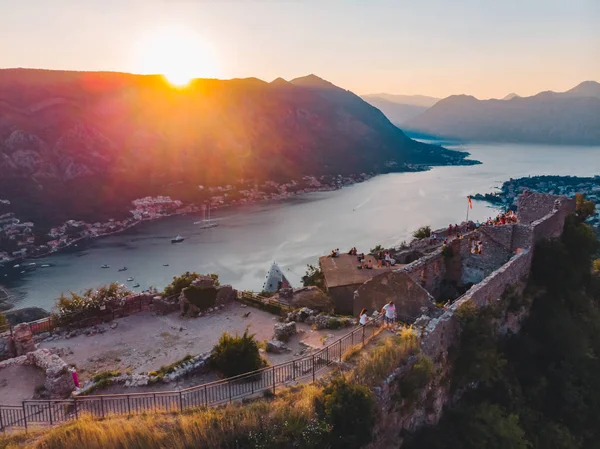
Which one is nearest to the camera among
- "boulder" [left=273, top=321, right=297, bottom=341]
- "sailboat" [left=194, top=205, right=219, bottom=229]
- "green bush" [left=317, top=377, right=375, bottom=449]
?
"green bush" [left=317, top=377, right=375, bottom=449]

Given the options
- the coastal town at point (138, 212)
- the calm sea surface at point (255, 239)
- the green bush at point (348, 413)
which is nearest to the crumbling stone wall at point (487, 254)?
the green bush at point (348, 413)

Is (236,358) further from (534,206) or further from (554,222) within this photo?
(534,206)

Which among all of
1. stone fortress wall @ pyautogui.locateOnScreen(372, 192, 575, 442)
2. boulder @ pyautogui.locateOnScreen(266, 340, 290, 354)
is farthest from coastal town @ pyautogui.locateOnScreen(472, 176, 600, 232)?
boulder @ pyautogui.locateOnScreen(266, 340, 290, 354)

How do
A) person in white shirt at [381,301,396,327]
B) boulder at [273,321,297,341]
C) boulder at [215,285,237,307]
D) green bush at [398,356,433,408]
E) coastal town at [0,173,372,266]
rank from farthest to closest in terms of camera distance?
coastal town at [0,173,372,266]
boulder at [215,285,237,307]
boulder at [273,321,297,341]
person in white shirt at [381,301,396,327]
green bush at [398,356,433,408]

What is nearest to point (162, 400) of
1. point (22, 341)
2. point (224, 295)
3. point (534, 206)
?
point (22, 341)

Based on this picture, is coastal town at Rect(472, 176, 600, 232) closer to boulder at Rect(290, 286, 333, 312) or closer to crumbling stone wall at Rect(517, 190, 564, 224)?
crumbling stone wall at Rect(517, 190, 564, 224)

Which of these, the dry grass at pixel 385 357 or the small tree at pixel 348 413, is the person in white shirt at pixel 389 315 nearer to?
the dry grass at pixel 385 357
